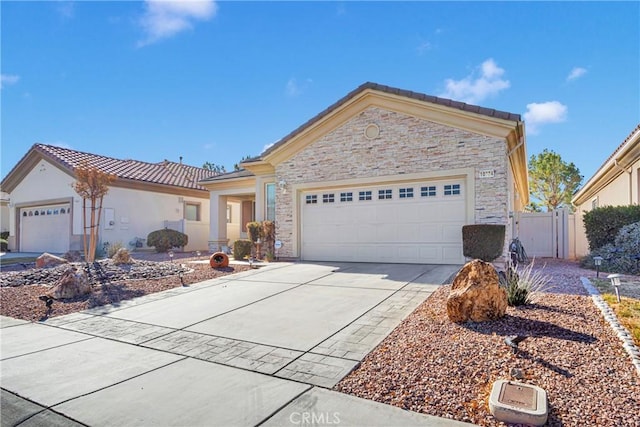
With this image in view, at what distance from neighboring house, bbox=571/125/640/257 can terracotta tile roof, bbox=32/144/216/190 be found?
1953 centimetres

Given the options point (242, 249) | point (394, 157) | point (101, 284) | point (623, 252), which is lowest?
point (101, 284)

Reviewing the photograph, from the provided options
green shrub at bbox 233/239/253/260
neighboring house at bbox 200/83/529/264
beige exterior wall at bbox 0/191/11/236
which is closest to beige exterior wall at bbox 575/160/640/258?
neighboring house at bbox 200/83/529/264

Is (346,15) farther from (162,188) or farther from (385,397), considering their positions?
(162,188)

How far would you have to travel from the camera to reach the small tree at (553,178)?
30984 millimetres

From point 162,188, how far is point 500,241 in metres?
17.3

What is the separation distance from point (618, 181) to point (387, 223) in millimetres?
9043

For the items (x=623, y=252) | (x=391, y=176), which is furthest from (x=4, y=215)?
(x=623, y=252)

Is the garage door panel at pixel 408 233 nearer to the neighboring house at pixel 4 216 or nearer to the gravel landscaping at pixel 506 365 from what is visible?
the gravel landscaping at pixel 506 365

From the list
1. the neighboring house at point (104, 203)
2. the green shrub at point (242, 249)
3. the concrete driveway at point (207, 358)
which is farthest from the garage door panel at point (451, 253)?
the neighboring house at point (104, 203)

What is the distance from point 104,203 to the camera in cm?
1770

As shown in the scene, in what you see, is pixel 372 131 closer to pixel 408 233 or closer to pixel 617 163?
pixel 408 233

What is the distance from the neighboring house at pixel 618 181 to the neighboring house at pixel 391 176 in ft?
9.31

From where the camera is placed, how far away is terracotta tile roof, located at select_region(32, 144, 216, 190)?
1853cm

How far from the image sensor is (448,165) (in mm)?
10828
